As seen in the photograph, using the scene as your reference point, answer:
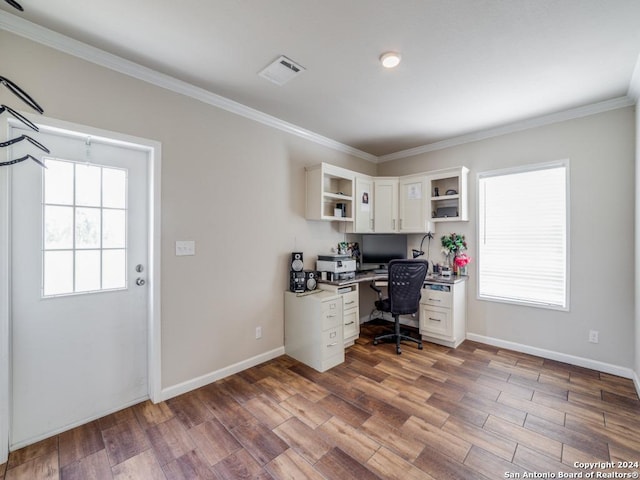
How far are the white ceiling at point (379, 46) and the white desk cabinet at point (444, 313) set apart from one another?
2.04 metres

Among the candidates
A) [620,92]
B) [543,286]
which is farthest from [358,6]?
[543,286]

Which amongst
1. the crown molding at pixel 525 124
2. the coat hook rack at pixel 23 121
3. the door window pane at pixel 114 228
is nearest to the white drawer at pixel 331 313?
the door window pane at pixel 114 228

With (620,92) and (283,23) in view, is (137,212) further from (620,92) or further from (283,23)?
(620,92)

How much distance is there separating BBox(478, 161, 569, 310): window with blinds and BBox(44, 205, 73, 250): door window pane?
4.10 meters

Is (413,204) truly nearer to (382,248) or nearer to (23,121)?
(382,248)

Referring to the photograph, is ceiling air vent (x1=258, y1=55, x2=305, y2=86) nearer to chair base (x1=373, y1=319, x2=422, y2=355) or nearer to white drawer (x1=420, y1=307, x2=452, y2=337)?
chair base (x1=373, y1=319, x2=422, y2=355)

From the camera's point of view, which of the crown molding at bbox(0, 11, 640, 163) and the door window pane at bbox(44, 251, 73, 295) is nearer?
the crown molding at bbox(0, 11, 640, 163)

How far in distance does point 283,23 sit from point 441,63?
1.22 metres

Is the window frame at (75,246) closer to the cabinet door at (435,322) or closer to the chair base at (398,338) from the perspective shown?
the chair base at (398,338)

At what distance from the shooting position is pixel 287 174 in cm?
332

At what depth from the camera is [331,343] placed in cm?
293

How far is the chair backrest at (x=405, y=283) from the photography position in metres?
3.23

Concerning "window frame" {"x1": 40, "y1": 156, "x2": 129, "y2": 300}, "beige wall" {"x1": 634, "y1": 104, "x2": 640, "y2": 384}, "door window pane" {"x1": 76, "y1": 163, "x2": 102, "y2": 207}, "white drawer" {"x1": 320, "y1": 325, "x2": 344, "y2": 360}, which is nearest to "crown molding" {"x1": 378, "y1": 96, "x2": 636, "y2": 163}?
"beige wall" {"x1": 634, "y1": 104, "x2": 640, "y2": 384}

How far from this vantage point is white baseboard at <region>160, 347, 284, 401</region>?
2373mm
